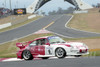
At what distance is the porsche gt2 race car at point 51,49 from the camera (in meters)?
13.3

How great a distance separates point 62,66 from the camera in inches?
378

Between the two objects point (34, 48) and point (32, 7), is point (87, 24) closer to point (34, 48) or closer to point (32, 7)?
point (34, 48)

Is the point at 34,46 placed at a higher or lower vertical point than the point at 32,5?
lower

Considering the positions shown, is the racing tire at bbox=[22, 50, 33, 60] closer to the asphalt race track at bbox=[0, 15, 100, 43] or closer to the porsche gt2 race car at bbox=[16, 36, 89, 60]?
the porsche gt2 race car at bbox=[16, 36, 89, 60]

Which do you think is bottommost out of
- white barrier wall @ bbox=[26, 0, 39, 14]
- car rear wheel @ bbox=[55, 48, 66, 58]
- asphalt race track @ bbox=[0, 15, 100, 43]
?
asphalt race track @ bbox=[0, 15, 100, 43]

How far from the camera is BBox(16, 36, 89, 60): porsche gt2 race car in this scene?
1332cm

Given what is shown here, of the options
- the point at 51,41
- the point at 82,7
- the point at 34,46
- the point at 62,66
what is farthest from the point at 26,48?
the point at 82,7

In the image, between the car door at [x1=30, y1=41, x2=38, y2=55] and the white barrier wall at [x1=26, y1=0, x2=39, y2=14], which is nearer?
the car door at [x1=30, y1=41, x2=38, y2=55]

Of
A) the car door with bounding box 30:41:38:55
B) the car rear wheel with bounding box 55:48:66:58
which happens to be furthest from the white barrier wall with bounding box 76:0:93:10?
the car rear wheel with bounding box 55:48:66:58

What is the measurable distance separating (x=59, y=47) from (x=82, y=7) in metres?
128

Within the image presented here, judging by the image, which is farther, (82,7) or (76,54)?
(82,7)

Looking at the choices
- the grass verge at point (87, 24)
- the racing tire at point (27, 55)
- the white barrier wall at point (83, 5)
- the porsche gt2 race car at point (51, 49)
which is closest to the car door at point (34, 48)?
the porsche gt2 race car at point (51, 49)

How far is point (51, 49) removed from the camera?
13914 millimetres

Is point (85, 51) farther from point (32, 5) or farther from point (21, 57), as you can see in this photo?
point (32, 5)
